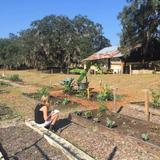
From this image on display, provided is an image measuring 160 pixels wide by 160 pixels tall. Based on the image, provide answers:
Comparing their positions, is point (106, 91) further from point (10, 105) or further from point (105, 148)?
point (105, 148)

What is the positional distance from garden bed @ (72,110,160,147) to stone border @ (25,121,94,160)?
4.43 feet

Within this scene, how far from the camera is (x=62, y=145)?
33.5 ft

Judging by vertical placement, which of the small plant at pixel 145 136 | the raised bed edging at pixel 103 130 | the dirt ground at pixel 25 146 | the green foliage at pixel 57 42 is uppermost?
the green foliage at pixel 57 42

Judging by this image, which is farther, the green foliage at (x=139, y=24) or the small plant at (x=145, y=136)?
the green foliage at (x=139, y=24)

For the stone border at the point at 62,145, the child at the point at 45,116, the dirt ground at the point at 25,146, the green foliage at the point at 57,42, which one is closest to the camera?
the stone border at the point at 62,145

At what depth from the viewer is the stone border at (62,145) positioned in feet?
29.7

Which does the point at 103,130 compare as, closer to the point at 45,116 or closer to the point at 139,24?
the point at 45,116

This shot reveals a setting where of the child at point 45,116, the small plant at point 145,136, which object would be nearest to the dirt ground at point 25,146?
the child at point 45,116

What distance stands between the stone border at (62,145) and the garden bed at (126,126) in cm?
135

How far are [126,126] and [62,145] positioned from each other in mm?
2482

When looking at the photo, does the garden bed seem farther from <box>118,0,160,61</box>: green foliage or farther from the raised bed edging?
<box>118,0,160,61</box>: green foliage

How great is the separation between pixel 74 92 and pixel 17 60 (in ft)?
243

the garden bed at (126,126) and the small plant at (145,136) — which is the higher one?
the small plant at (145,136)

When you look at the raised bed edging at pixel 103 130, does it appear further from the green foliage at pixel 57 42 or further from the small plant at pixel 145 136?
the green foliage at pixel 57 42
